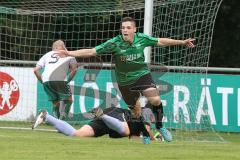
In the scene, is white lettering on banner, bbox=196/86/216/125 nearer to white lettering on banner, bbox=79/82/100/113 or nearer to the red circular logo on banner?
white lettering on banner, bbox=79/82/100/113

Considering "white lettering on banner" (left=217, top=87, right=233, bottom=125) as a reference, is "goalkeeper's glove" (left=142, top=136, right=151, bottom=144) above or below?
below

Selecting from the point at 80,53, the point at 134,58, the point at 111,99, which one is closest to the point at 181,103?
the point at 111,99

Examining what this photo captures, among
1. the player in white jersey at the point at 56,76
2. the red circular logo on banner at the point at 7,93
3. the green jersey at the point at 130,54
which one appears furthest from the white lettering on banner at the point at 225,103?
the red circular logo on banner at the point at 7,93

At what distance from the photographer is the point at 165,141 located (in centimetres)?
1322

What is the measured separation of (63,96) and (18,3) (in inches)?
111

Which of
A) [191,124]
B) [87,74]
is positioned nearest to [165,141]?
A: [191,124]

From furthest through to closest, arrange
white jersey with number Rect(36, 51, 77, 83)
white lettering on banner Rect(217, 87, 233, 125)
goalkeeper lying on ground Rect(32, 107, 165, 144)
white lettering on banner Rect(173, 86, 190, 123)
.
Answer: white jersey with number Rect(36, 51, 77, 83) → white lettering on banner Rect(217, 87, 233, 125) → white lettering on banner Rect(173, 86, 190, 123) → goalkeeper lying on ground Rect(32, 107, 165, 144)

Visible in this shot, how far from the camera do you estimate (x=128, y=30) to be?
12867 mm

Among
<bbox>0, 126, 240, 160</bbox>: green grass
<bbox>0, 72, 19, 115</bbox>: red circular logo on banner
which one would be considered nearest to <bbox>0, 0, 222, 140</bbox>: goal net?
<bbox>0, 72, 19, 115</bbox>: red circular logo on banner

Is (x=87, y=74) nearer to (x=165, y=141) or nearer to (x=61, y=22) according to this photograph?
(x=61, y=22)

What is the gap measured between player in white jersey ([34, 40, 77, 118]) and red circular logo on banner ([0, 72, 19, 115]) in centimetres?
99

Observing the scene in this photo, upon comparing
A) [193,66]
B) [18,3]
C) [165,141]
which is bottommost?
[165,141]

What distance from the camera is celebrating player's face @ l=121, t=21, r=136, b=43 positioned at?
506 inches

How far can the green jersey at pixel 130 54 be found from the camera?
12969 mm
